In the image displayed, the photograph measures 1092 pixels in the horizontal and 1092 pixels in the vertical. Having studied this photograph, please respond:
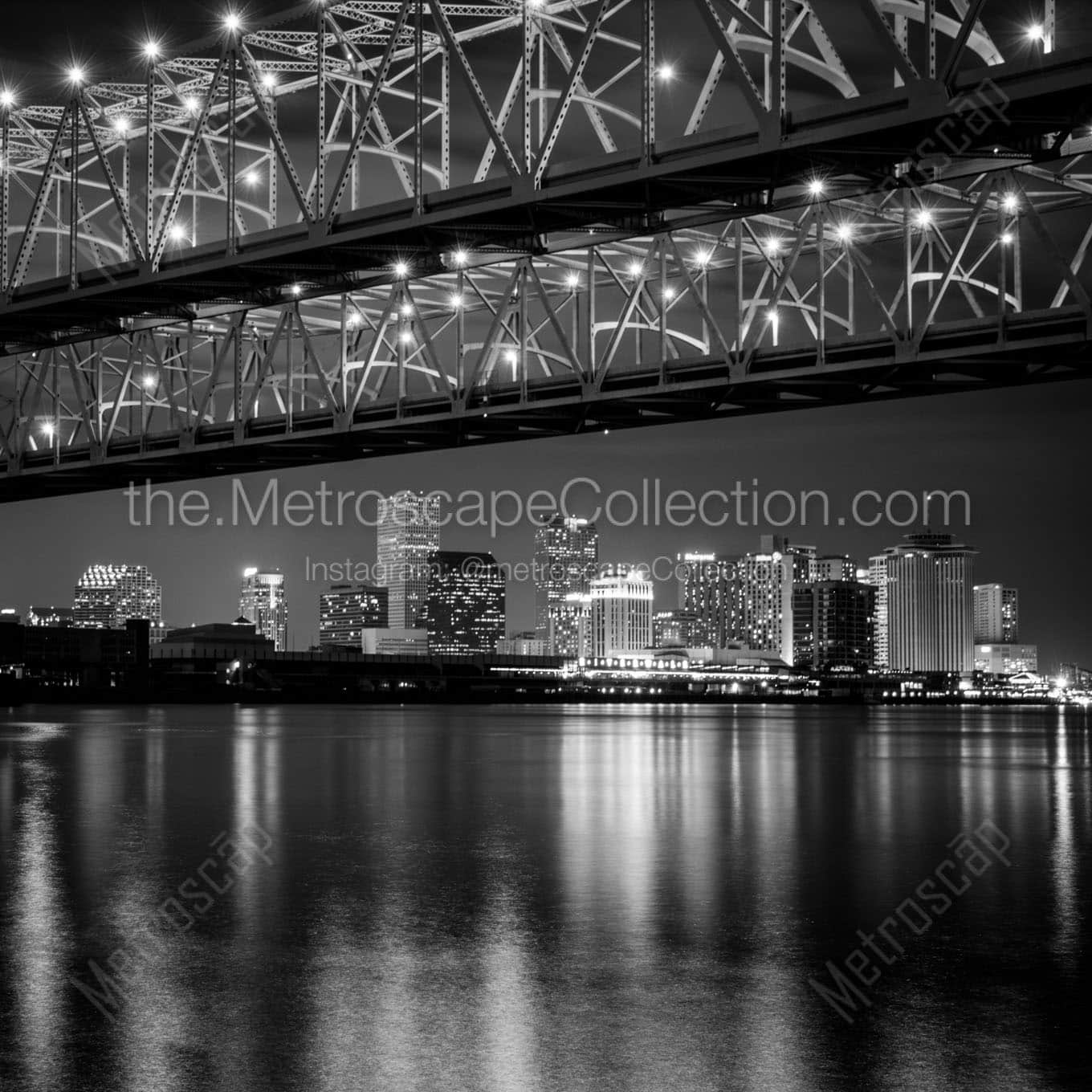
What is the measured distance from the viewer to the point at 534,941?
11656mm

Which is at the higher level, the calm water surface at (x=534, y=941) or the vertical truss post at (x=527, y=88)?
the vertical truss post at (x=527, y=88)

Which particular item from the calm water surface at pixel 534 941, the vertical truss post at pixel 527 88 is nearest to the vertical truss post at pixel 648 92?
the vertical truss post at pixel 527 88

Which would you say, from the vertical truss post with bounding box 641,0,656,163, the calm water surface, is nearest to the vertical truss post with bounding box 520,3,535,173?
the vertical truss post with bounding box 641,0,656,163

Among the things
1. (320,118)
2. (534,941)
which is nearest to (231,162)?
(320,118)

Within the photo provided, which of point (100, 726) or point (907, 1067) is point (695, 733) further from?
point (907, 1067)

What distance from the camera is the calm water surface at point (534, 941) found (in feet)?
27.7

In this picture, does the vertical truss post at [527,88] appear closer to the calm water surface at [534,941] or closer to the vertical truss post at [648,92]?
the vertical truss post at [648,92]

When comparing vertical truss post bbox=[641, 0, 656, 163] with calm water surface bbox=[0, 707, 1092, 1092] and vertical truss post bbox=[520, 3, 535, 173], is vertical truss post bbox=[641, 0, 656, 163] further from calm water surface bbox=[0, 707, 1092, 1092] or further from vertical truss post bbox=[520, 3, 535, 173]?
calm water surface bbox=[0, 707, 1092, 1092]

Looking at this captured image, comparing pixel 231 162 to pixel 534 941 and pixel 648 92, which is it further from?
pixel 534 941

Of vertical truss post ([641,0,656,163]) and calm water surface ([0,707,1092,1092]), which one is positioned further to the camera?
vertical truss post ([641,0,656,163])

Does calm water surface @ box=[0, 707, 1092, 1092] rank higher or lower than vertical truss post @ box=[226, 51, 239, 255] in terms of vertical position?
lower

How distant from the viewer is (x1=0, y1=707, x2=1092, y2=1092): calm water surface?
27.7 ft

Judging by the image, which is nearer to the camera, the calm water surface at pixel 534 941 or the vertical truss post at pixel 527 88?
the calm water surface at pixel 534 941

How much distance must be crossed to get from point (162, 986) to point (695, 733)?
5138cm
